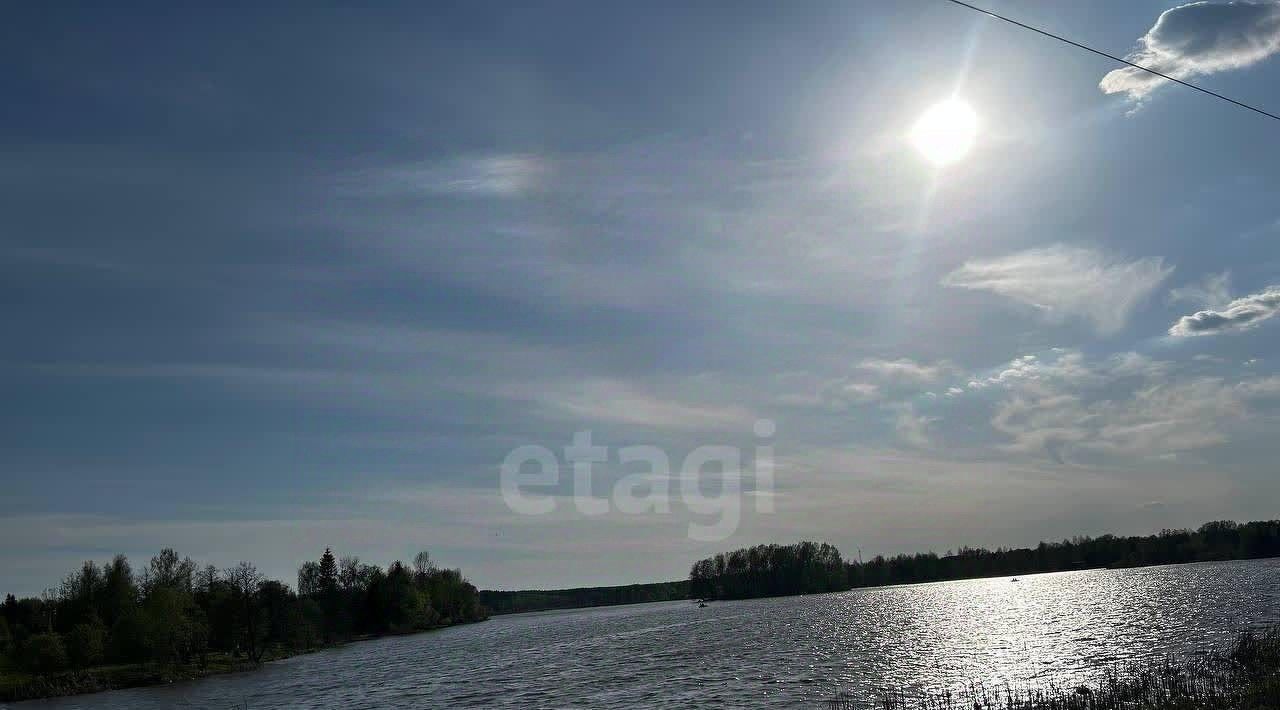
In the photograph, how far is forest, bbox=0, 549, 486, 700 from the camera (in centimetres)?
8594

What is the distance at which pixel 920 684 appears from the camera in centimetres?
4291

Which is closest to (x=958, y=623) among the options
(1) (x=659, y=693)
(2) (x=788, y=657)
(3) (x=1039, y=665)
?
(2) (x=788, y=657)

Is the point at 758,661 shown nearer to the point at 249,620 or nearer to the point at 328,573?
the point at 249,620

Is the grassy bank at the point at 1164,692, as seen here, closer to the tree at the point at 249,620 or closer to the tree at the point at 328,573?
the tree at the point at 249,620

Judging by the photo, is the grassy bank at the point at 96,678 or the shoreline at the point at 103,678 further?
the grassy bank at the point at 96,678

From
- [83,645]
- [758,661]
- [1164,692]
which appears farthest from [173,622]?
[1164,692]

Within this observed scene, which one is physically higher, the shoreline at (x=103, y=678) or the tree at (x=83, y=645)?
the tree at (x=83, y=645)

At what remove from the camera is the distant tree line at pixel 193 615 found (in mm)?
90125

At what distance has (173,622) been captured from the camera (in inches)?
3622

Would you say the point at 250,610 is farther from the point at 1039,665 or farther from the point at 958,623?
the point at 1039,665

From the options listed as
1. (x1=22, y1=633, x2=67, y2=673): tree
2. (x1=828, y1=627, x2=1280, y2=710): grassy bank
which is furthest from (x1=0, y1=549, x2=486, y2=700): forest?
(x1=828, y1=627, x2=1280, y2=710): grassy bank

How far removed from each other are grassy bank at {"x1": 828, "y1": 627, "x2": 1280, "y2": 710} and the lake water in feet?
12.5

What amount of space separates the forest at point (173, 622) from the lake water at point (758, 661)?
32.8ft

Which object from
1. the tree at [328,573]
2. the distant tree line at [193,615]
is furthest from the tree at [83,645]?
the tree at [328,573]
